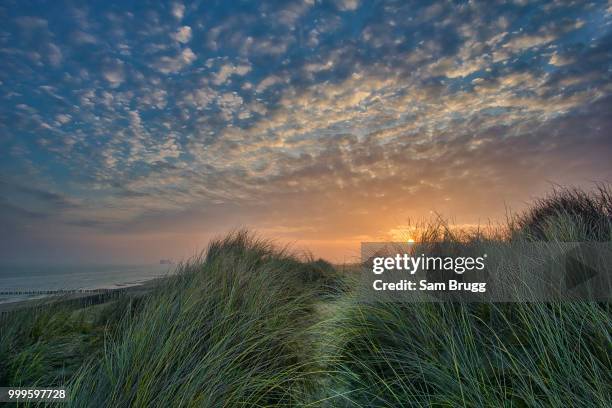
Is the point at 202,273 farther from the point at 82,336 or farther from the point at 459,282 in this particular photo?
the point at 459,282

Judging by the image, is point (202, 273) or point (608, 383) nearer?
point (608, 383)

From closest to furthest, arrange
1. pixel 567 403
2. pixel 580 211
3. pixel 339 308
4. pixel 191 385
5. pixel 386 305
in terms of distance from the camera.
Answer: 1. pixel 567 403
2. pixel 191 385
3. pixel 386 305
4. pixel 339 308
5. pixel 580 211

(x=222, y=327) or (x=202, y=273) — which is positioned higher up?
(x=202, y=273)

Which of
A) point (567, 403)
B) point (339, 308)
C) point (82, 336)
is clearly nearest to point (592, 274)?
point (567, 403)

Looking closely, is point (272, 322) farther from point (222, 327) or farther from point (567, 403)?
point (567, 403)

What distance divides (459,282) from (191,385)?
9.17 feet

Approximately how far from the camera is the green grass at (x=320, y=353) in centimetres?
192

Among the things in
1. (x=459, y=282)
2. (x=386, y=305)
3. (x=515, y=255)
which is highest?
(x=515, y=255)

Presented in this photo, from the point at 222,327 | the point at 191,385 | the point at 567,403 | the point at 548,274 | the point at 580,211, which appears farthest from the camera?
the point at 580,211

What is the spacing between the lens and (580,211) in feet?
21.5

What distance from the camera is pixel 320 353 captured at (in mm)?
3264

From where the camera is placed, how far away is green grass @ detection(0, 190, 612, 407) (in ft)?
6.29

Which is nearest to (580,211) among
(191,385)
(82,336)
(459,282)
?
(459,282)

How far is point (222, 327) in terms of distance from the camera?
290 centimetres
